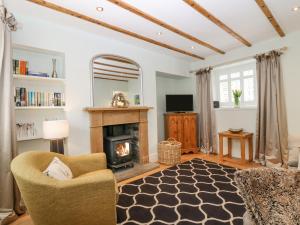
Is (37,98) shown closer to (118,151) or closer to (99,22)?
(99,22)

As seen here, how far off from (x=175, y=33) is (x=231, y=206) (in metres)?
2.71

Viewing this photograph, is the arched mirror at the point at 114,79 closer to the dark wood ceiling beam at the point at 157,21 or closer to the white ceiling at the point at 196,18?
the white ceiling at the point at 196,18

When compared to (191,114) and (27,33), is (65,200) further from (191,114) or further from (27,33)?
(191,114)

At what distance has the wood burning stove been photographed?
3.29 metres

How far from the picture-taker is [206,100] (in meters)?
4.50

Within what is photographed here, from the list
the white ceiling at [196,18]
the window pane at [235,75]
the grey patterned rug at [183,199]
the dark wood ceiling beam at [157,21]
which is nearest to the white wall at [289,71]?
the white ceiling at [196,18]

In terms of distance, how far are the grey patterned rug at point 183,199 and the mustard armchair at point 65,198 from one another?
0.60 m

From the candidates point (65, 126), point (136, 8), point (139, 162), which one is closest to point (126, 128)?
point (139, 162)

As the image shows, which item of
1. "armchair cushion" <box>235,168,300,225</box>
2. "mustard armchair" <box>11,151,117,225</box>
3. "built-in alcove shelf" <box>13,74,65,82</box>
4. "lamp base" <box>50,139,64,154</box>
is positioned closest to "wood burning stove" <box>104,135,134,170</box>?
"lamp base" <box>50,139,64,154</box>

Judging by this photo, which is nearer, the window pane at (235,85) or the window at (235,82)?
the window at (235,82)

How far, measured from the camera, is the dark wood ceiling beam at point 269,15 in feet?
7.27

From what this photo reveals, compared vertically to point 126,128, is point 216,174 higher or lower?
lower

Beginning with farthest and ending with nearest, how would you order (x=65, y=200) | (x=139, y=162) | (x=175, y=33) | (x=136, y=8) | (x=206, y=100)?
(x=206, y=100) → (x=139, y=162) → (x=175, y=33) → (x=136, y=8) → (x=65, y=200)

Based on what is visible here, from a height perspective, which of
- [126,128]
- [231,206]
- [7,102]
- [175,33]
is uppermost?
[175,33]
